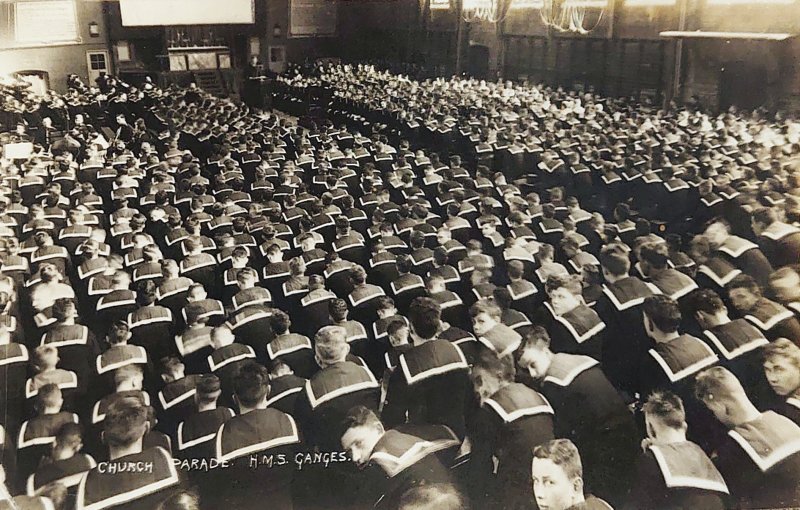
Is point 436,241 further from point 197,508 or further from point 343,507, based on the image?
point 197,508

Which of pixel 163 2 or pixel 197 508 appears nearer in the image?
pixel 197 508

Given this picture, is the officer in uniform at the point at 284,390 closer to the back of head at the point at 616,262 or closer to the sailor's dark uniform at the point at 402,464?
the sailor's dark uniform at the point at 402,464

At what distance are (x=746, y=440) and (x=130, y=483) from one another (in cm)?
415

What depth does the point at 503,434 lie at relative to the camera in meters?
4.27

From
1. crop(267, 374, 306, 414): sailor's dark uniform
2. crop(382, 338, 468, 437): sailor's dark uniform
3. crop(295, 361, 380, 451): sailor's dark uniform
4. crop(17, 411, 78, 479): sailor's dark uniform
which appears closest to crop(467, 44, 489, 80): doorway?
crop(382, 338, 468, 437): sailor's dark uniform

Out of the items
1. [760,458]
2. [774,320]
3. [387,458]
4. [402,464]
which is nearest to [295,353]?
[387,458]

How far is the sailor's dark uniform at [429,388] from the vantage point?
4.54m

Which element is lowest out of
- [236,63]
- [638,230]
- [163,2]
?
[638,230]

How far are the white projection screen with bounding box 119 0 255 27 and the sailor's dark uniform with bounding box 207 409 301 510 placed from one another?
3835mm

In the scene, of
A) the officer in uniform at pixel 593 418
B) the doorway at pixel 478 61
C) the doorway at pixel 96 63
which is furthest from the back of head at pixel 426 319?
the doorway at pixel 478 61

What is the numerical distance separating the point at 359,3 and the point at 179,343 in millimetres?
3876

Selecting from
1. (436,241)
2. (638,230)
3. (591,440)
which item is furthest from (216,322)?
(638,230)

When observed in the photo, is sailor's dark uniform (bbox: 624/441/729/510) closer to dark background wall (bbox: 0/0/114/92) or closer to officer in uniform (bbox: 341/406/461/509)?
officer in uniform (bbox: 341/406/461/509)

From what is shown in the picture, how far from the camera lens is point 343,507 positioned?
443 centimetres
